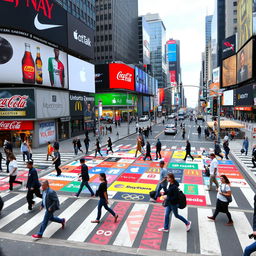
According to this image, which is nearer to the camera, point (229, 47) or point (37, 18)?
point (37, 18)

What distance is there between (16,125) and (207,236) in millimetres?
24325

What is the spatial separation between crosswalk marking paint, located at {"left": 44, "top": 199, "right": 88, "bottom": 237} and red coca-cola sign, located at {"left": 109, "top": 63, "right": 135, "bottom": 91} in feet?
203

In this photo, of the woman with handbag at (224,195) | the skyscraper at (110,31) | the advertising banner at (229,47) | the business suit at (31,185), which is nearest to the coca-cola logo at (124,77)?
the skyscraper at (110,31)

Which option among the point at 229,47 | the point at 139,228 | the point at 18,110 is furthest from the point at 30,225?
the point at 229,47

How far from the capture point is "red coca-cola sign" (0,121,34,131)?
26.6 m

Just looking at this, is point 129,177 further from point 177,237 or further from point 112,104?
point 112,104

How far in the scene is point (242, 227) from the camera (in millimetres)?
7957

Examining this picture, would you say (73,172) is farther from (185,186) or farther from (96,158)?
(185,186)

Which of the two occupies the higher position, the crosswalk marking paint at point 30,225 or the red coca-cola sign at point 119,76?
the red coca-cola sign at point 119,76

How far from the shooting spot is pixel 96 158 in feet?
66.6

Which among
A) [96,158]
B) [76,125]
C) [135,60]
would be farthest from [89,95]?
[135,60]

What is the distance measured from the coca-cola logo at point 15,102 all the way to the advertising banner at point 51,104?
4.23ft

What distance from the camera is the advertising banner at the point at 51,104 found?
89.9ft

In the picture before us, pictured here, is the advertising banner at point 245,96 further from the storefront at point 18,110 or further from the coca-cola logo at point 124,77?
the storefront at point 18,110
